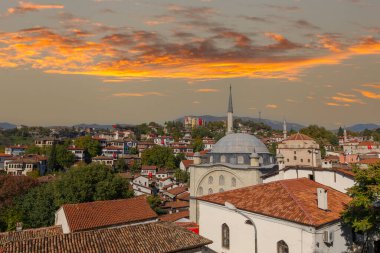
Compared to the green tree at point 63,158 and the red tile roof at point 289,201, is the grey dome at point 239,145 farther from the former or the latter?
the green tree at point 63,158

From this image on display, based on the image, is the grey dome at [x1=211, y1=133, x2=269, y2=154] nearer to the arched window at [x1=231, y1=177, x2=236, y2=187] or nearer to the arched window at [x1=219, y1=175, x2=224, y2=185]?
the arched window at [x1=219, y1=175, x2=224, y2=185]

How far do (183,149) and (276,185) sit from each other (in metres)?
85.4

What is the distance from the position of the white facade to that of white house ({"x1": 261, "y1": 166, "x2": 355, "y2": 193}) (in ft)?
12.4

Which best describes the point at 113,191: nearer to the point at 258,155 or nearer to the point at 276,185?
the point at 258,155

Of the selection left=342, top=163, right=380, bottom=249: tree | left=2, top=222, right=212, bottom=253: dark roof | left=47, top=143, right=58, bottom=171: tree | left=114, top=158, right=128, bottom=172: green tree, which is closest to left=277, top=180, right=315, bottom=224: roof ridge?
left=342, top=163, right=380, bottom=249: tree

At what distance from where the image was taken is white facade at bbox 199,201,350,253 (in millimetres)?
13250

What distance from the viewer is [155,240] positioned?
1402 cm

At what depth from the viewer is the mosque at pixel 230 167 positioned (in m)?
29.7

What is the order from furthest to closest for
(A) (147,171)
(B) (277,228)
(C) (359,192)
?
(A) (147,171), (B) (277,228), (C) (359,192)

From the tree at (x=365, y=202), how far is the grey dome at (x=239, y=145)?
60.7 feet

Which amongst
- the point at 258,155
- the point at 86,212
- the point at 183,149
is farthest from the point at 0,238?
the point at 183,149

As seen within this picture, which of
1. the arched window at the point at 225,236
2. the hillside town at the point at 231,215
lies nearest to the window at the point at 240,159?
the hillside town at the point at 231,215

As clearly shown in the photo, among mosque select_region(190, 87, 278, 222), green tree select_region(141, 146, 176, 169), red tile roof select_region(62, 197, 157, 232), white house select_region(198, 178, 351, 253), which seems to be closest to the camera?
white house select_region(198, 178, 351, 253)

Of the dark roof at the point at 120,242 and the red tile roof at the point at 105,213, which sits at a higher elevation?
the dark roof at the point at 120,242
